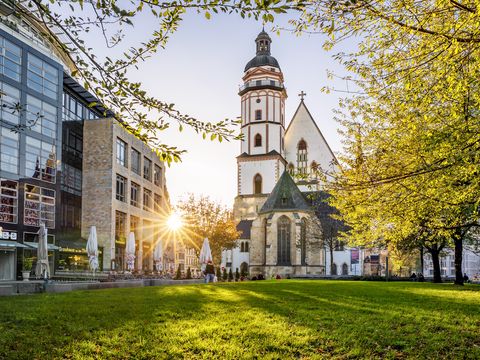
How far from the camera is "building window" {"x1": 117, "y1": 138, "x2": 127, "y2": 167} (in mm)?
46812

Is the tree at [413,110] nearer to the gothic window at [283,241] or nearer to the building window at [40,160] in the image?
the building window at [40,160]

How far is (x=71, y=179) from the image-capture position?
43750mm

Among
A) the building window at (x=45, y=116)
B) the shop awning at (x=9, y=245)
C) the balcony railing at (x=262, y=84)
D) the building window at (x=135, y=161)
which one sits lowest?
the shop awning at (x=9, y=245)

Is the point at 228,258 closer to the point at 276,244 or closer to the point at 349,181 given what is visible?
the point at 276,244

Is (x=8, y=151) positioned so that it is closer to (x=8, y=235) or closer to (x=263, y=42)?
(x=8, y=235)

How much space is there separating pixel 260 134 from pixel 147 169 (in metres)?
30.1

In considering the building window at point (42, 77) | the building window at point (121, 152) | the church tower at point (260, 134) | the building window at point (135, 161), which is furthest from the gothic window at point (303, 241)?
the building window at point (42, 77)

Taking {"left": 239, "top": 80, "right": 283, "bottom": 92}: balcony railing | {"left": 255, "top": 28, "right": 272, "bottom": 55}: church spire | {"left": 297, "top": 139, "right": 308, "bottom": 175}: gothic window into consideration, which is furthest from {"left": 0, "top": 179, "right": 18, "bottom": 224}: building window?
{"left": 255, "top": 28, "right": 272, "bottom": 55}: church spire

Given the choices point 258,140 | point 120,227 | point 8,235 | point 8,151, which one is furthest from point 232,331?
point 258,140

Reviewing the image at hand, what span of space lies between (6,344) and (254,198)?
73.0 metres

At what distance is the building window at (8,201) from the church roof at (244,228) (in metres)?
45.0

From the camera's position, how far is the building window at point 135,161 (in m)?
51.1

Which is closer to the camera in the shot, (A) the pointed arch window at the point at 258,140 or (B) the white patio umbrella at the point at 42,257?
(B) the white patio umbrella at the point at 42,257

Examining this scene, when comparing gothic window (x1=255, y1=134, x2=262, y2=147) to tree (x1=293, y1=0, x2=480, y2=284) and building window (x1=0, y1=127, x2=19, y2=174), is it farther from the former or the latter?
tree (x1=293, y1=0, x2=480, y2=284)
